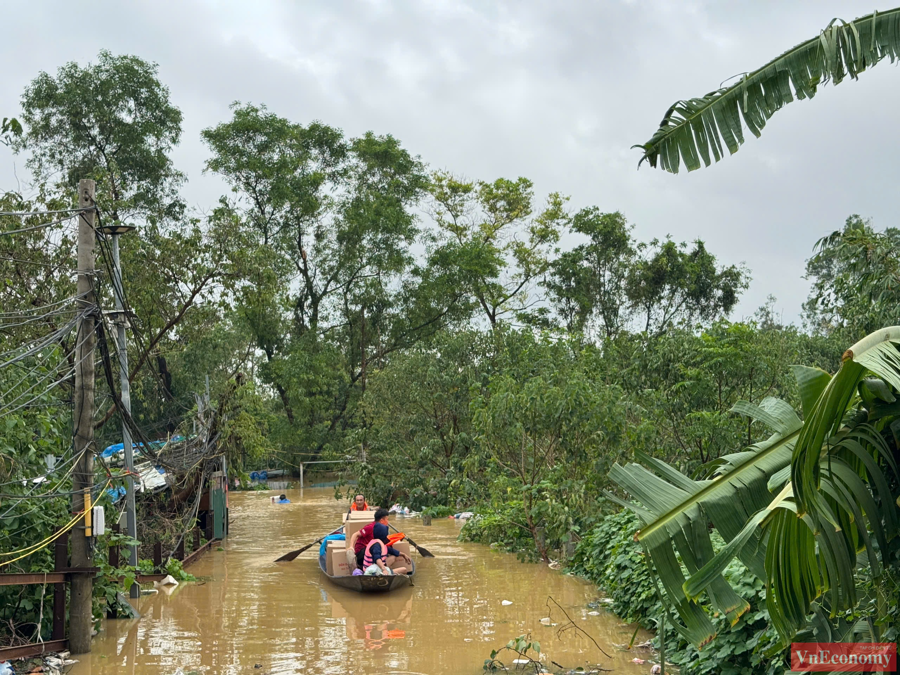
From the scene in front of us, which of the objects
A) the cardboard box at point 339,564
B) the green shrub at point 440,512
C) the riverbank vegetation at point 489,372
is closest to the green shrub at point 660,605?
the riverbank vegetation at point 489,372

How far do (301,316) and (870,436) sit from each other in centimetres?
3591

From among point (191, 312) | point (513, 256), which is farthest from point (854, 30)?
point (513, 256)

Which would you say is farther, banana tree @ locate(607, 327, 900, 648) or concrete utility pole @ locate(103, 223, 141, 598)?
concrete utility pole @ locate(103, 223, 141, 598)

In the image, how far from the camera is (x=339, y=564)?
44.0ft

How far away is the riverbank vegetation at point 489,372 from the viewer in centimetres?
362

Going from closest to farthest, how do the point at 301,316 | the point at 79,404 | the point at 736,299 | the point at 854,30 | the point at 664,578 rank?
the point at 664,578, the point at 854,30, the point at 79,404, the point at 736,299, the point at 301,316

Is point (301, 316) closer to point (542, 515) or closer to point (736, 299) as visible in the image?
point (736, 299)

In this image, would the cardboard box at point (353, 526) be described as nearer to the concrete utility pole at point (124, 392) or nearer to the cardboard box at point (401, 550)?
the cardboard box at point (401, 550)

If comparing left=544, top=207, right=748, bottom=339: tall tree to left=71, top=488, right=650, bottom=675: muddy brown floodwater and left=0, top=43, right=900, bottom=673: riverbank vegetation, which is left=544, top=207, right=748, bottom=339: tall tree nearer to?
left=0, top=43, right=900, bottom=673: riverbank vegetation

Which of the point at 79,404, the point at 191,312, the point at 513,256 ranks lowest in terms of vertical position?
the point at 79,404

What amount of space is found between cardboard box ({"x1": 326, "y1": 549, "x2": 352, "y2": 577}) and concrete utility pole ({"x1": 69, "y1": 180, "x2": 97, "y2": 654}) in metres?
4.58

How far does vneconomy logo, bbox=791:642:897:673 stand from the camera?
12.7 ft

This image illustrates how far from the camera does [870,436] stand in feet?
11.7

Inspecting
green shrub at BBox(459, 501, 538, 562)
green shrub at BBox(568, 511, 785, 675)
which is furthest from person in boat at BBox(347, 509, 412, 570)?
green shrub at BBox(459, 501, 538, 562)
